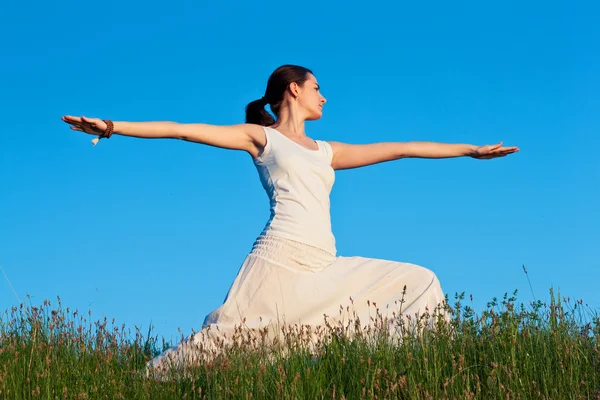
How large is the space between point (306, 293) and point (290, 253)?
0.37 m

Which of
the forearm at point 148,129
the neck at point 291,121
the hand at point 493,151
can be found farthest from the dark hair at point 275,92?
the hand at point 493,151

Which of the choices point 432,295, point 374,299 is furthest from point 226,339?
point 432,295

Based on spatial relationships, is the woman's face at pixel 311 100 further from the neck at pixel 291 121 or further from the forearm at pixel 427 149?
the forearm at pixel 427 149

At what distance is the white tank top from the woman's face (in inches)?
20.8

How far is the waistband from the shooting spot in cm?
639

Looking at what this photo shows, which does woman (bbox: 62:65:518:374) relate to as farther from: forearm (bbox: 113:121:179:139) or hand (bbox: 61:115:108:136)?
hand (bbox: 61:115:108:136)

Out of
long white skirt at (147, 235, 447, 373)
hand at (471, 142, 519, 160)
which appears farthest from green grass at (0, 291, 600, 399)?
hand at (471, 142, 519, 160)

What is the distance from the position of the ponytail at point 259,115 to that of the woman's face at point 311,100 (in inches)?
15.0

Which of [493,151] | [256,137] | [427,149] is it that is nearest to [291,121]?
[256,137]

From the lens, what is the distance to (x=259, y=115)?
739cm

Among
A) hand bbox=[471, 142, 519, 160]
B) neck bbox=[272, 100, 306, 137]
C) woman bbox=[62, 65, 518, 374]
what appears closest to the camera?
woman bbox=[62, 65, 518, 374]

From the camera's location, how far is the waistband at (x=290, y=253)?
639cm

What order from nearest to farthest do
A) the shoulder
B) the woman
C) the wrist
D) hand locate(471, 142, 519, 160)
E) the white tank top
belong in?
the woman < the white tank top < the shoulder < hand locate(471, 142, 519, 160) < the wrist

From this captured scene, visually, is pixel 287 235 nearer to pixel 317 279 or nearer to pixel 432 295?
pixel 317 279
